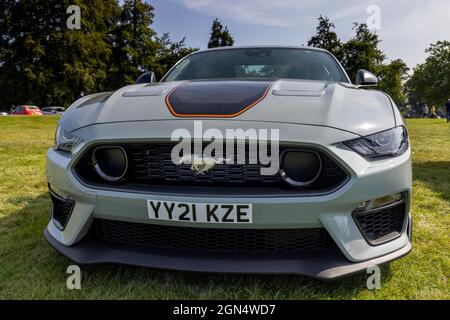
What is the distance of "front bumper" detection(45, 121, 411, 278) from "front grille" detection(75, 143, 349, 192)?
69 millimetres

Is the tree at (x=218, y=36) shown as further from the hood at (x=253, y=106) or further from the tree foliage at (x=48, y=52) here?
the hood at (x=253, y=106)

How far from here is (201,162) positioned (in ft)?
5.74

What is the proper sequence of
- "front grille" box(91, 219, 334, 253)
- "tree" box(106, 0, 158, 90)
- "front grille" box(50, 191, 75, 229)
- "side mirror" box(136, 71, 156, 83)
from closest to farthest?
1. "front grille" box(91, 219, 334, 253)
2. "front grille" box(50, 191, 75, 229)
3. "side mirror" box(136, 71, 156, 83)
4. "tree" box(106, 0, 158, 90)

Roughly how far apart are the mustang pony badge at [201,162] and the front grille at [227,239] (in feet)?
0.87

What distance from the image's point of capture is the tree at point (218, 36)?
4269 centimetres

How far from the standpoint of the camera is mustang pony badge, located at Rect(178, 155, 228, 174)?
5.74ft

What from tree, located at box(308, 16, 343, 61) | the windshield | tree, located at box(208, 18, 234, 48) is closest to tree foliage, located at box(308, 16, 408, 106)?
tree, located at box(308, 16, 343, 61)

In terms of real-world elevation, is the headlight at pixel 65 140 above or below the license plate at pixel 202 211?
above

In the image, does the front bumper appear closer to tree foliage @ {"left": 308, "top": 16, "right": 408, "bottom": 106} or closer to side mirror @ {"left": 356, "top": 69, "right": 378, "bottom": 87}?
side mirror @ {"left": 356, "top": 69, "right": 378, "bottom": 87}

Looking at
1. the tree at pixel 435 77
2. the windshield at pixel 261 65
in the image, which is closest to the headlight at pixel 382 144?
the windshield at pixel 261 65

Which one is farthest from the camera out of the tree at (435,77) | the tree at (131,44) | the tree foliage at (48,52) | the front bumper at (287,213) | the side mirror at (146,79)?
the tree at (435,77)

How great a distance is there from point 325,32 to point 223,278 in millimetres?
39615

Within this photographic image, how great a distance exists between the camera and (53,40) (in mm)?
34375

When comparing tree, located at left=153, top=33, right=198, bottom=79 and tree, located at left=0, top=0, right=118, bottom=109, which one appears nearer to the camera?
tree, located at left=0, top=0, right=118, bottom=109
